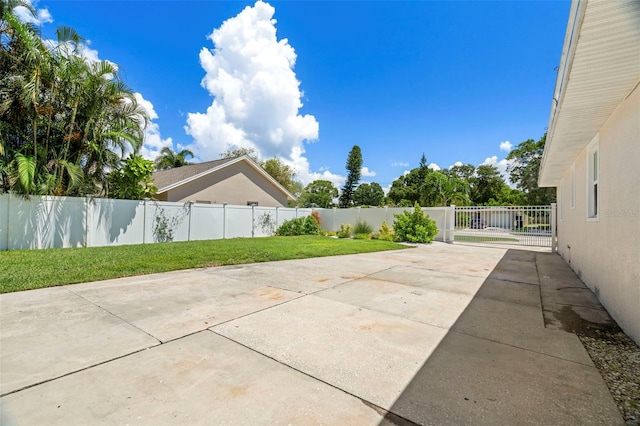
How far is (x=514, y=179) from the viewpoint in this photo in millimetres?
30453

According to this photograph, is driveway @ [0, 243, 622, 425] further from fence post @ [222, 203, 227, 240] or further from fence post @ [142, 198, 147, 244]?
fence post @ [222, 203, 227, 240]

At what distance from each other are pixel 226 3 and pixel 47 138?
25.2ft

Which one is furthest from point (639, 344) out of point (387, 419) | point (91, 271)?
point (91, 271)

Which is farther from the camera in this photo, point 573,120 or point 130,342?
point 573,120

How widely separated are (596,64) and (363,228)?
14.8 metres

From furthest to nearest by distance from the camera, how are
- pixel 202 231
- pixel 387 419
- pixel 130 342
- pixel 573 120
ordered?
pixel 202 231 → pixel 573 120 → pixel 130 342 → pixel 387 419

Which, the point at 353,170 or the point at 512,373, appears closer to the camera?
the point at 512,373

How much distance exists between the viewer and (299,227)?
59.2 ft

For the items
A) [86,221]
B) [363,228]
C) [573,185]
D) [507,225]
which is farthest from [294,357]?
[507,225]

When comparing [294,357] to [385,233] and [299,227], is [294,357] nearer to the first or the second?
[385,233]

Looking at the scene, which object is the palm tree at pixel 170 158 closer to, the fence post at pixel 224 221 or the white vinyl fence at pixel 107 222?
the fence post at pixel 224 221

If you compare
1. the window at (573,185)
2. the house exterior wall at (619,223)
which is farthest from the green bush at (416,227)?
the house exterior wall at (619,223)

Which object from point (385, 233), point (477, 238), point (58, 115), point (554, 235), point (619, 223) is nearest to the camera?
point (619, 223)

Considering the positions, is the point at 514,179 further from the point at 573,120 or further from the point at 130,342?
the point at 130,342
